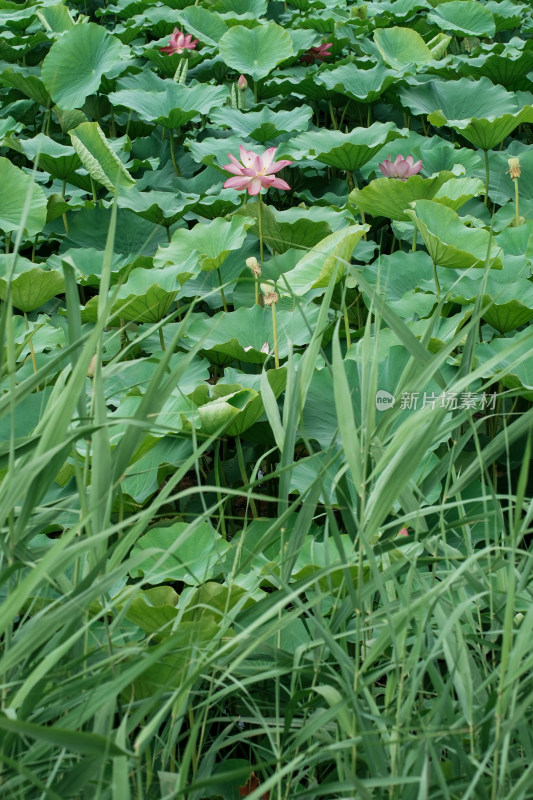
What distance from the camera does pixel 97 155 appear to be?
204 cm

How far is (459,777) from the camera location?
25.9 inches

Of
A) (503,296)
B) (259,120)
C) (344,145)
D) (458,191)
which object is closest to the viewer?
(503,296)

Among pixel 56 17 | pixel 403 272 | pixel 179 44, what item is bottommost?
pixel 403 272

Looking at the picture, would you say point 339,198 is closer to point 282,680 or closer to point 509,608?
point 282,680

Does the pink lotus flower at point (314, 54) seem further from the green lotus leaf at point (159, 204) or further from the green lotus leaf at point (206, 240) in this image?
the green lotus leaf at point (206, 240)

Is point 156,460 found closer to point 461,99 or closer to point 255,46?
point 461,99

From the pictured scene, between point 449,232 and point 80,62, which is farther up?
point 80,62

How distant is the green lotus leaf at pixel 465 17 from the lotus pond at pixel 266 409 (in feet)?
0.04

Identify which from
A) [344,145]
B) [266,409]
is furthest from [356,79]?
[266,409]

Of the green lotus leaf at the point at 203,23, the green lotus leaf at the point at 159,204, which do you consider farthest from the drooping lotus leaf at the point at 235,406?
the green lotus leaf at the point at 203,23

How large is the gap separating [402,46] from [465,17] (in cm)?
45

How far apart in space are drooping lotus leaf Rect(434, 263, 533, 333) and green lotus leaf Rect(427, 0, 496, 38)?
1.81 meters

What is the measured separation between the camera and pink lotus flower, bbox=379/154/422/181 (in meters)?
1.83

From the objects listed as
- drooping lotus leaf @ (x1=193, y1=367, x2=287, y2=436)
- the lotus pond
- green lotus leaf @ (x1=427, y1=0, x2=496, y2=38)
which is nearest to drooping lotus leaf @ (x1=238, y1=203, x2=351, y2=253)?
the lotus pond
